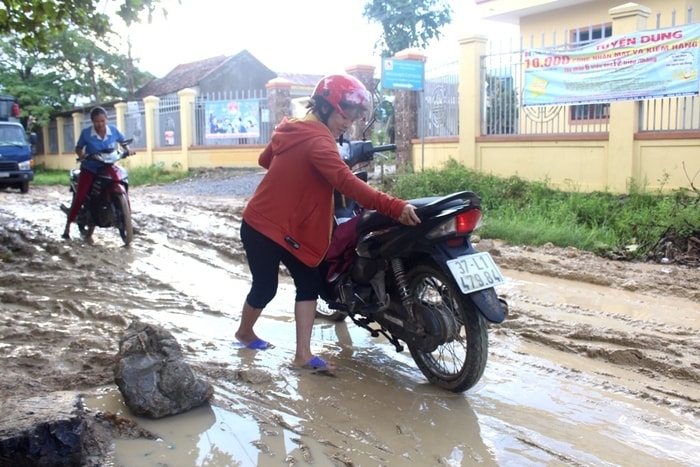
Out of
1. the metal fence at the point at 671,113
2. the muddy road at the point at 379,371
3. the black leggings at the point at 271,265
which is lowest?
the muddy road at the point at 379,371

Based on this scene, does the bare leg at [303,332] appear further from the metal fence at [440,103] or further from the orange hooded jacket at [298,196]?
the metal fence at [440,103]

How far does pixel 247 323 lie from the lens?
13.4ft

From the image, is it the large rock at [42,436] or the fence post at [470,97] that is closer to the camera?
the large rock at [42,436]

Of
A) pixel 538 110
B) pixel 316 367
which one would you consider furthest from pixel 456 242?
pixel 538 110

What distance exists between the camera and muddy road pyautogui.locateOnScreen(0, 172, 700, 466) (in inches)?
112

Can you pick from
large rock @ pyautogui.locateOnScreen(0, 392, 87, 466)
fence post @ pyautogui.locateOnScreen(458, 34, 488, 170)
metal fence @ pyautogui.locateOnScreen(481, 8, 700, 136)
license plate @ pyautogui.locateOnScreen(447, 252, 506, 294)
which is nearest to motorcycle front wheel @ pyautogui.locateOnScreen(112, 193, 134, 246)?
large rock @ pyautogui.locateOnScreen(0, 392, 87, 466)

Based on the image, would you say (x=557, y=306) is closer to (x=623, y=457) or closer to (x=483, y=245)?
(x=483, y=245)

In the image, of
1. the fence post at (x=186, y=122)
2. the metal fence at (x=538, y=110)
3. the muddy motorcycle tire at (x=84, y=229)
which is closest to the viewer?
the muddy motorcycle tire at (x=84, y=229)

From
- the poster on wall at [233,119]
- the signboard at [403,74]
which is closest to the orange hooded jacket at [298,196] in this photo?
the signboard at [403,74]

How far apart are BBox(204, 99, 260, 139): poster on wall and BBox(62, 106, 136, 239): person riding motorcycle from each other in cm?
1177

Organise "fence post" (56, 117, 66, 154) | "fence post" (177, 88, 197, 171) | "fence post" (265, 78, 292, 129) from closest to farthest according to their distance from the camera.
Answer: "fence post" (265, 78, 292, 129) < "fence post" (177, 88, 197, 171) < "fence post" (56, 117, 66, 154)

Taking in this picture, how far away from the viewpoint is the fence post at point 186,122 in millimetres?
20828

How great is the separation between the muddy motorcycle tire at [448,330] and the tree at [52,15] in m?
4.79

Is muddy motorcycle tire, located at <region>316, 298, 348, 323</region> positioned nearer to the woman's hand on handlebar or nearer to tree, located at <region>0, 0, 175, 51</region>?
the woman's hand on handlebar
